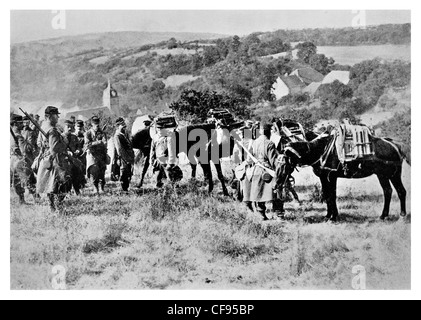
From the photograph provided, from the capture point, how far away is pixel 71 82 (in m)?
7.95

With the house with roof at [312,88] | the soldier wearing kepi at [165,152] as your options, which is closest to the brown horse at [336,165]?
the house with roof at [312,88]

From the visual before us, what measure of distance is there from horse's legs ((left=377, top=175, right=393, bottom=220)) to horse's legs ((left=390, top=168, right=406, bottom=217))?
0.08 meters

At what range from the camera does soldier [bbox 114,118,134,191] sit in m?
7.99

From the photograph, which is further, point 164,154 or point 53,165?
point 164,154

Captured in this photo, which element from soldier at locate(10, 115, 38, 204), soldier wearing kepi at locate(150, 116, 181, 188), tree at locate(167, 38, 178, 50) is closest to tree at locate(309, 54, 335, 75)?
tree at locate(167, 38, 178, 50)

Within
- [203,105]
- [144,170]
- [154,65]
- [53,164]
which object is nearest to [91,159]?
[53,164]

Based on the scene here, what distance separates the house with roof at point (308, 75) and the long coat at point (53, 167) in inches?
135

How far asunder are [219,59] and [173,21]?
835 mm

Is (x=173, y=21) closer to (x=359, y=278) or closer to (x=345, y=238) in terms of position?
(x=345, y=238)

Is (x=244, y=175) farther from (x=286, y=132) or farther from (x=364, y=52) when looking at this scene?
(x=364, y=52)

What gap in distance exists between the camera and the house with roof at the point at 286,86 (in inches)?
315

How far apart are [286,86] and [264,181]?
140 centimetres

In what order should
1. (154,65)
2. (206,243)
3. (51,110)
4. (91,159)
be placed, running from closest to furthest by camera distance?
(206,243)
(51,110)
(91,159)
(154,65)

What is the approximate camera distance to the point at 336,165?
7879 mm
